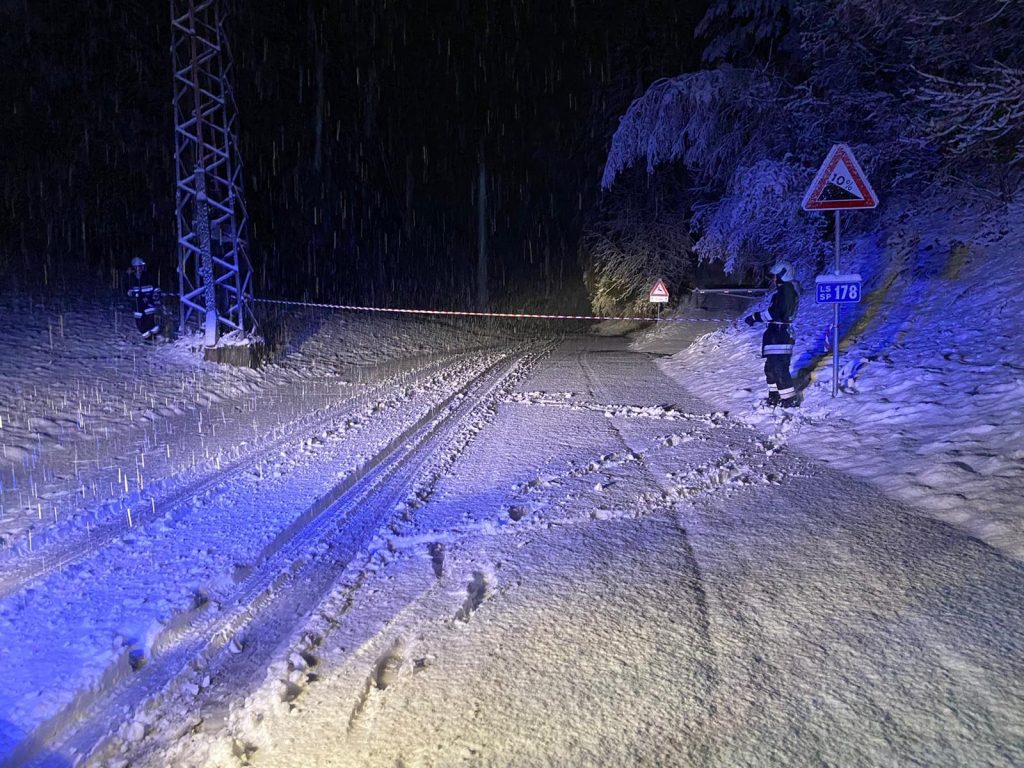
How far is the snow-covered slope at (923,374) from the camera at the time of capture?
5.48m

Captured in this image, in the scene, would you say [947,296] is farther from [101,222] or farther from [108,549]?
[101,222]

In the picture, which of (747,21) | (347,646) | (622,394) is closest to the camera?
(347,646)

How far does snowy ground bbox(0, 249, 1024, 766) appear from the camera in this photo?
2965 mm

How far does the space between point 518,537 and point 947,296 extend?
956 cm

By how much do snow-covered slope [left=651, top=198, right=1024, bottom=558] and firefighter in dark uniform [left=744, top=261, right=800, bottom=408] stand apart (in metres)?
0.28

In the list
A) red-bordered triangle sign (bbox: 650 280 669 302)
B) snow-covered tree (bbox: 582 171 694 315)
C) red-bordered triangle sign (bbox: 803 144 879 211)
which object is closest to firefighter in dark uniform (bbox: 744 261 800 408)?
red-bordered triangle sign (bbox: 803 144 879 211)

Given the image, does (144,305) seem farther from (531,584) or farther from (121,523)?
(531,584)

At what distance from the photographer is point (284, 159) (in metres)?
27.5

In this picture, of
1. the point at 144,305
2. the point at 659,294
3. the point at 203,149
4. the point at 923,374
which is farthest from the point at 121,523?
the point at 659,294

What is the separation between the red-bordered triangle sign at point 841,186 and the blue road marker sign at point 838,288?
801mm

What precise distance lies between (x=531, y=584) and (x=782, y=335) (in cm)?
578

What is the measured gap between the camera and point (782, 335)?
344 inches

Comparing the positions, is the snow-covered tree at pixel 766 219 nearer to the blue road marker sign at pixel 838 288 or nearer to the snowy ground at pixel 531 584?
the snowy ground at pixel 531 584

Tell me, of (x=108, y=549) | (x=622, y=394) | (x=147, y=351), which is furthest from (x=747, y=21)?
(x=108, y=549)
